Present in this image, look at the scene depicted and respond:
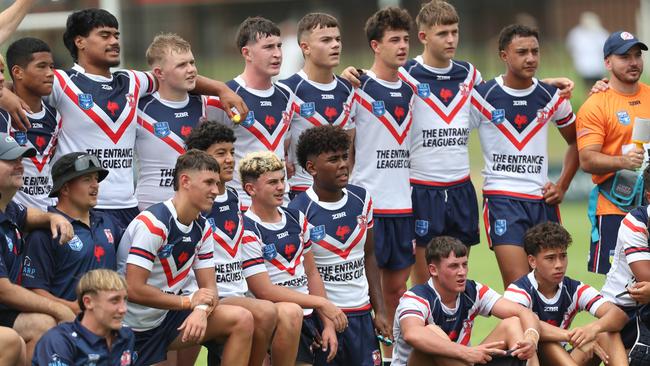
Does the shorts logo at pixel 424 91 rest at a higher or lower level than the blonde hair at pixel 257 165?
higher

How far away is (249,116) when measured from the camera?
9.17 m

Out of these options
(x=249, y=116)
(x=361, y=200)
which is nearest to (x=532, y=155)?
(x=361, y=200)

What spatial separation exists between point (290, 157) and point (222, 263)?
1511 mm

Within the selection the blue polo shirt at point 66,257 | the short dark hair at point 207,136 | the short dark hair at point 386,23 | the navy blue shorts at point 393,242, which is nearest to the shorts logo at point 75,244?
the blue polo shirt at point 66,257

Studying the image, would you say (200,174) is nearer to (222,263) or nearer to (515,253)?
(222,263)

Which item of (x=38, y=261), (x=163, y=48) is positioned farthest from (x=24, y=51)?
(x=38, y=261)

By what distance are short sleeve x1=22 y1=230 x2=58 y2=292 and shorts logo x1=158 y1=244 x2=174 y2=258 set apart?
65 cm

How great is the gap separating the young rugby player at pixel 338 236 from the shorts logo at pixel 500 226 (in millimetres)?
1405

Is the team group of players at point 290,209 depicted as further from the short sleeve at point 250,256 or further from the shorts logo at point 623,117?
the shorts logo at point 623,117

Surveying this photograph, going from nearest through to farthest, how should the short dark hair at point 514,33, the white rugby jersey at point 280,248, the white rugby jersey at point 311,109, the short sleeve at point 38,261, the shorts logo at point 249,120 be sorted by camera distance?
the short sleeve at point 38,261 → the white rugby jersey at point 280,248 → the shorts logo at point 249,120 → the white rugby jersey at point 311,109 → the short dark hair at point 514,33

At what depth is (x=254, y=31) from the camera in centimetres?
938

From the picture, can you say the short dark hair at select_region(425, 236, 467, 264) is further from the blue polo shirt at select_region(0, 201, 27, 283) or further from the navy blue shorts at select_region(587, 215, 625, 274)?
the blue polo shirt at select_region(0, 201, 27, 283)

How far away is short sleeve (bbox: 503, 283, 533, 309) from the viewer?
8688 millimetres

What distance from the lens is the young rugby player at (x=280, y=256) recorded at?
833cm
